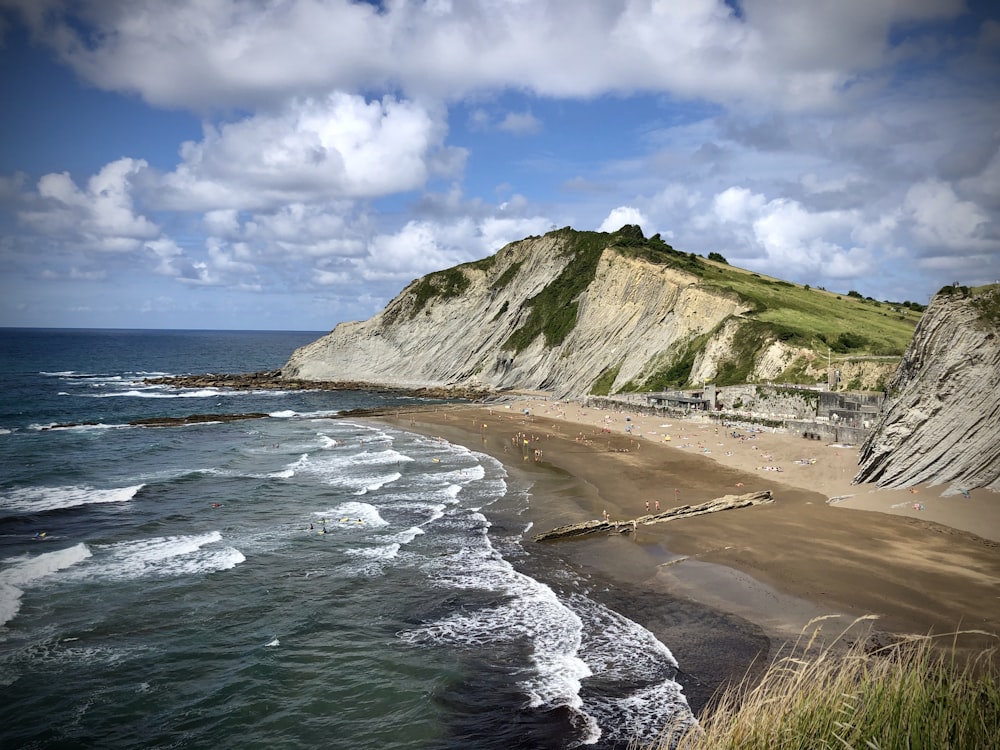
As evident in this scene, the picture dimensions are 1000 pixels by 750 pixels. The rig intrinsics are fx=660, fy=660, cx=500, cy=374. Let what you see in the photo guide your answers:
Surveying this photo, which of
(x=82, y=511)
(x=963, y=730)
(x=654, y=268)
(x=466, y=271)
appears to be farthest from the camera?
(x=466, y=271)

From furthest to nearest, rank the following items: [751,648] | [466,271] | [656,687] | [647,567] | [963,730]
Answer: [466,271] → [647,567] → [751,648] → [656,687] → [963,730]

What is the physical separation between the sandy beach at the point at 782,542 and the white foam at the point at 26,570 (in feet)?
59.9

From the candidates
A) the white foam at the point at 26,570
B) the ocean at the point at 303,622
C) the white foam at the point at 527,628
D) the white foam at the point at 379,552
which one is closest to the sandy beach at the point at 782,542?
the white foam at the point at 527,628

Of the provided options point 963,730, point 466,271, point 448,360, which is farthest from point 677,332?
A: point 963,730

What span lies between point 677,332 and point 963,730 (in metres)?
65.0

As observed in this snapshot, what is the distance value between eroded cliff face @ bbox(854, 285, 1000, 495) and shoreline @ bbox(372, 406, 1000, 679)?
1.12m

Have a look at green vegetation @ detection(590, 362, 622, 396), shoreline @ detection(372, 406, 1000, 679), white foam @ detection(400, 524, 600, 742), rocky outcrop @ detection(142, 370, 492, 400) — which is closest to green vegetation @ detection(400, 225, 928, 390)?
green vegetation @ detection(590, 362, 622, 396)

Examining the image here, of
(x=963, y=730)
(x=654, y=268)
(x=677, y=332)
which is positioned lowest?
(x=963, y=730)

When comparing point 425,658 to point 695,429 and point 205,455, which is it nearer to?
point 205,455

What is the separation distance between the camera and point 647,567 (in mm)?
23531

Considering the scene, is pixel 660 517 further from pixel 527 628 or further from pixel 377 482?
pixel 377 482

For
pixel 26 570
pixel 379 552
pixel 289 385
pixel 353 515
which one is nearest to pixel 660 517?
pixel 379 552

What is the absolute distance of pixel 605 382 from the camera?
73812 millimetres

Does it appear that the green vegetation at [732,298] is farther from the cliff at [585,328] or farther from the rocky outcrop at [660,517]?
the rocky outcrop at [660,517]
